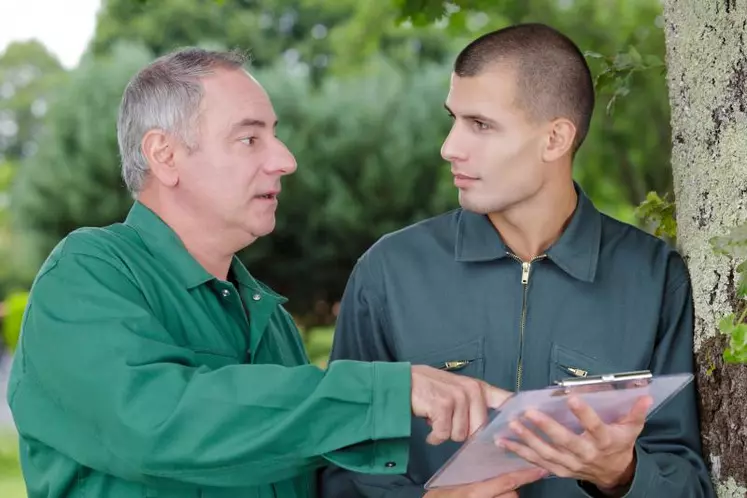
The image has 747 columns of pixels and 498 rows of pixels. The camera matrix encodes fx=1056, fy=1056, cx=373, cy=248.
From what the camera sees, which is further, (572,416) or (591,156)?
(591,156)

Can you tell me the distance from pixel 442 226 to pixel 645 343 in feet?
1.80

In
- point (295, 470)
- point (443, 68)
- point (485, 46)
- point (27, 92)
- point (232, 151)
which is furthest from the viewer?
point (27, 92)

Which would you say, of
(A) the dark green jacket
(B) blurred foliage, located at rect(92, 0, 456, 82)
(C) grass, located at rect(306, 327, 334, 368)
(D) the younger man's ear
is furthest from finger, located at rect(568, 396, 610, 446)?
(B) blurred foliage, located at rect(92, 0, 456, 82)

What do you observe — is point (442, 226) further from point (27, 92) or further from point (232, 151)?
point (27, 92)

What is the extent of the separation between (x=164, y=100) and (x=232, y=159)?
205 mm

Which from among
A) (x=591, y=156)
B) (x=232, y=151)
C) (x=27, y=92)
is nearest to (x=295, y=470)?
(x=232, y=151)

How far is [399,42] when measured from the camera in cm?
2238

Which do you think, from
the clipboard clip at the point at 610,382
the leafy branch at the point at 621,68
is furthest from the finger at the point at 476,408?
the leafy branch at the point at 621,68

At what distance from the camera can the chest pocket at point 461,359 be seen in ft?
7.86

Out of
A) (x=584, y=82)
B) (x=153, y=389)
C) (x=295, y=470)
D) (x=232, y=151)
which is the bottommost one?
(x=295, y=470)

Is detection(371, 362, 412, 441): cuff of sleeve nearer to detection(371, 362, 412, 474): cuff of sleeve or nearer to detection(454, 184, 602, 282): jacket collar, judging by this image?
detection(371, 362, 412, 474): cuff of sleeve

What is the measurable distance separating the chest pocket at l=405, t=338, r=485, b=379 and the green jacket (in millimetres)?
515

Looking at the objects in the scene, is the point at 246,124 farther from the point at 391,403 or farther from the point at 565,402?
the point at 565,402

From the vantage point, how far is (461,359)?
2408mm
